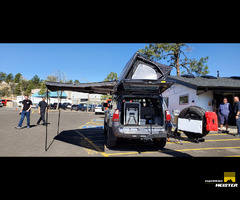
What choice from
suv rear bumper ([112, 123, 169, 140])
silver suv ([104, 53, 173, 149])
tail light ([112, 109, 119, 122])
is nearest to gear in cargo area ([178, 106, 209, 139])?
silver suv ([104, 53, 173, 149])

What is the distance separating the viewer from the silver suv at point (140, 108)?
4.70m

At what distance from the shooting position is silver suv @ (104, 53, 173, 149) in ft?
15.4

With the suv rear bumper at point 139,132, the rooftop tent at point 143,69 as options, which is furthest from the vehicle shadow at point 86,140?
the rooftop tent at point 143,69

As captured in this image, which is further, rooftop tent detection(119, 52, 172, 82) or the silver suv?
rooftop tent detection(119, 52, 172, 82)

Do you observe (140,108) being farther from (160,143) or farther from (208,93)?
(208,93)

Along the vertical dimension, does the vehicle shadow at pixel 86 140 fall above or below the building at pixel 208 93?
below

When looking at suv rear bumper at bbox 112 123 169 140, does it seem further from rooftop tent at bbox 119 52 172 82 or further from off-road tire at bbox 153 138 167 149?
rooftop tent at bbox 119 52 172 82

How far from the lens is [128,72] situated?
6.71 m

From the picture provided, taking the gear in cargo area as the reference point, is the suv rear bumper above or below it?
below

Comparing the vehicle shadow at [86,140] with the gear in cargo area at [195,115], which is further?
the vehicle shadow at [86,140]

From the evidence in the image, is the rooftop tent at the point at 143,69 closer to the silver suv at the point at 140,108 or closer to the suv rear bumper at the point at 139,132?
the silver suv at the point at 140,108
